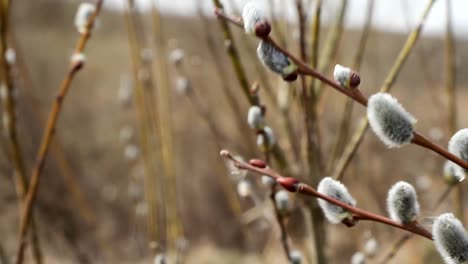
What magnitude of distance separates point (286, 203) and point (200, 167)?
742cm

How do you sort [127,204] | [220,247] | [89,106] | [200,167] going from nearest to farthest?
[220,247] < [127,204] < [200,167] < [89,106]

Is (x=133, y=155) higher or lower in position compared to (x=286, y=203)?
lower

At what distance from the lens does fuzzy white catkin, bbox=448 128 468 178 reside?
0.42 metres

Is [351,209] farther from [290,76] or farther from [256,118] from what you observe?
[256,118]

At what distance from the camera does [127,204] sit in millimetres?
7477

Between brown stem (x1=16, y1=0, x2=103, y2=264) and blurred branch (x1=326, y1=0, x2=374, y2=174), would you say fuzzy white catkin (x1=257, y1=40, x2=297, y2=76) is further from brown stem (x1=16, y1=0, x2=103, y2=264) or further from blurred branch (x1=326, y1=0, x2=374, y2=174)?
blurred branch (x1=326, y1=0, x2=374, y2=174)

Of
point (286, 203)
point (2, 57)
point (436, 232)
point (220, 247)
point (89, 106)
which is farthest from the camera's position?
point (89, 106)

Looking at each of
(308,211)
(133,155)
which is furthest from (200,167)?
(308,211)

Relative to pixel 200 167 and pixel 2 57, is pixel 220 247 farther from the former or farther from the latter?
pixel 2 57

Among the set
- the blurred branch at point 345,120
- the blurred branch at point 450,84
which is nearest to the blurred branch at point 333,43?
the blurred branch at point 345,120

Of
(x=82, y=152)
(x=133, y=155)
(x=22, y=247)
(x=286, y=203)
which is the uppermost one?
(x=286, y=203)

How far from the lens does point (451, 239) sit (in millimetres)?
394

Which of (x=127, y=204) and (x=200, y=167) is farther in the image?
(x=200, y=167)

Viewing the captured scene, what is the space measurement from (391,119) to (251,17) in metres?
0.12
